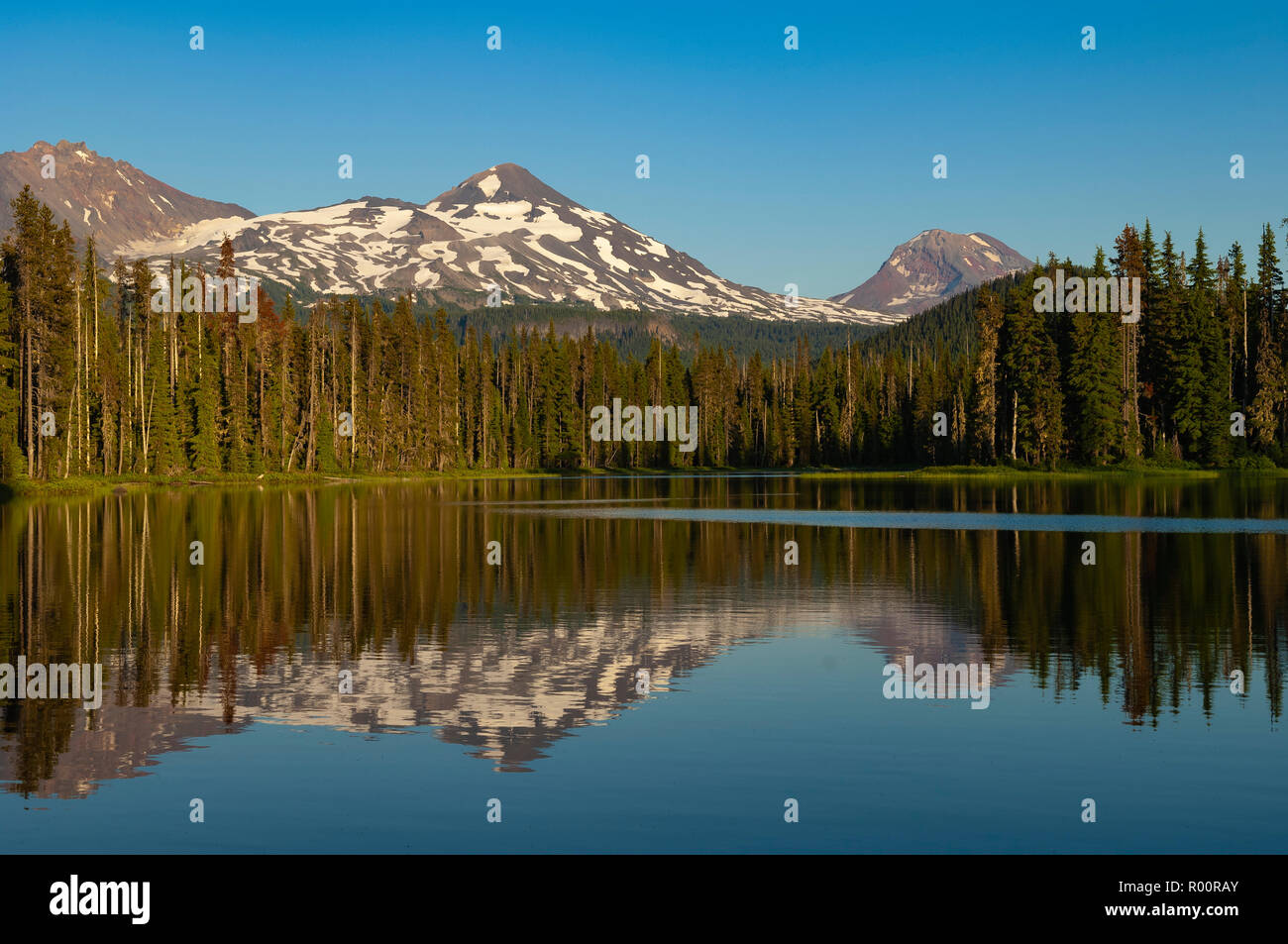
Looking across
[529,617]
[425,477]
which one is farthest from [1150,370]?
[529,617]

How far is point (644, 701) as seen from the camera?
64.6 ft

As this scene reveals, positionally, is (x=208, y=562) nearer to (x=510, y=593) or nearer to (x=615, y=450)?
(x=510, y=593)

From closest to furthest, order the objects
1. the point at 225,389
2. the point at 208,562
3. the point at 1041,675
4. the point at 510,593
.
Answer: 1. the point at 1041,675
2. the point at 510,593
3. the point at 208,562
4. the point at 225,389

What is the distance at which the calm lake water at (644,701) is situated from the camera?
43.9ft

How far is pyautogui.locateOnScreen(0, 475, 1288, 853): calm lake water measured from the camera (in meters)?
13.4

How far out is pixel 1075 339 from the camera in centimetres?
11988

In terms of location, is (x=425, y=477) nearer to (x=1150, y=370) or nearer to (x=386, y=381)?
(x=386, y=381)

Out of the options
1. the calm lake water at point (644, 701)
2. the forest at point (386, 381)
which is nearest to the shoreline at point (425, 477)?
the forest at point (386, 381)

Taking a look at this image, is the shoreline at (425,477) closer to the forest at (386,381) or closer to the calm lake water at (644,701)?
the forest at (386,381)

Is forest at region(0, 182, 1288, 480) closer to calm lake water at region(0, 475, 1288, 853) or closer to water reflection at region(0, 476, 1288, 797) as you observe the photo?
water reflection at region(0, 476, 1288, 797)

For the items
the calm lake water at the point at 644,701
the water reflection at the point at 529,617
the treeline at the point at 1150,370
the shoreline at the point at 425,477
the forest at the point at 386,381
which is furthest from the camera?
the treeline at the point at 1150,370

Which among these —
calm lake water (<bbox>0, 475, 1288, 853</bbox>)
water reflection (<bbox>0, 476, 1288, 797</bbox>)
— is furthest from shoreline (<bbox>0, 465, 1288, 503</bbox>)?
calm lake water (<bbox>0, 475, 1288, 853</bbox>)

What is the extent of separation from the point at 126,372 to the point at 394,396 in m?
47.8

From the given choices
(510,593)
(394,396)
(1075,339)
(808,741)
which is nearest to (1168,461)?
(1075,339)
